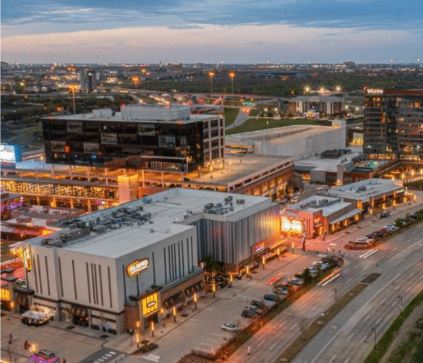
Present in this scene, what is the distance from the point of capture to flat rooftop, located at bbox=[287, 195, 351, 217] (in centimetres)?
6461

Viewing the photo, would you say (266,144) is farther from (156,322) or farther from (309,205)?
(156,322)

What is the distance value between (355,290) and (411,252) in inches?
480

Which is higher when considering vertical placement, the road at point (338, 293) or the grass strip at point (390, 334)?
the grass strip at point (390, 334)

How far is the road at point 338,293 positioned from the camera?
3775cm

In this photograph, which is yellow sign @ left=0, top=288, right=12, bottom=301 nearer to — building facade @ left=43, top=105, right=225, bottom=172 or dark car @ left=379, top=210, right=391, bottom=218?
building facade @ left=43, top=105, right=225, bottom=172

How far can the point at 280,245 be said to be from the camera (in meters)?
57.1

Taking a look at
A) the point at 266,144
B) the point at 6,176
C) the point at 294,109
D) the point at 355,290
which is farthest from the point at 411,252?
the point at 294,109

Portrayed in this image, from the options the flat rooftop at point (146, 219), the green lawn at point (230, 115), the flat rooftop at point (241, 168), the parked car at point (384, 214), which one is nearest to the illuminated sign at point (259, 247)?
the flat rooftop at point (146, 219)

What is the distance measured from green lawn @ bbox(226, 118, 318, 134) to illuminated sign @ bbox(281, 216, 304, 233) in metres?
74.2

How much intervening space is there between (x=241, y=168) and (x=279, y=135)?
31.3 meters

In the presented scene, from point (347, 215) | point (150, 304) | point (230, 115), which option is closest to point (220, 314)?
point (150, 304)

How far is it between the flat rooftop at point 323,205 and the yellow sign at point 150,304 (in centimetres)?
2518

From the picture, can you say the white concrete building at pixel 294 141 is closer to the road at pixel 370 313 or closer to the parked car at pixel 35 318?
the road at pixel 370 313

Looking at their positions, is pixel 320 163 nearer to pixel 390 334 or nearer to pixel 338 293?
pixel 338 293
